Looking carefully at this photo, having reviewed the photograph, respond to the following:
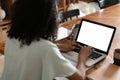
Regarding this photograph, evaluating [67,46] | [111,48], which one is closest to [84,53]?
[67,46]

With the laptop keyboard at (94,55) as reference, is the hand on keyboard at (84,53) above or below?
above

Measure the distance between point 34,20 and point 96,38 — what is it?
65cm

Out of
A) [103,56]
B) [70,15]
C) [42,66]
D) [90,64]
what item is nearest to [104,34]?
[103,56]

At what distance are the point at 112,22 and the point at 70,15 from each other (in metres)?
0.53

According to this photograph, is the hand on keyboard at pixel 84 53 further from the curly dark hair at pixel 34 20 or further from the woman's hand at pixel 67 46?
the curly dark hair at pixel 34 20

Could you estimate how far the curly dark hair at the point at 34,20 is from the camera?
3.76 feet

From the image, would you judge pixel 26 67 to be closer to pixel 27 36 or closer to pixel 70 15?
pixel 27 36

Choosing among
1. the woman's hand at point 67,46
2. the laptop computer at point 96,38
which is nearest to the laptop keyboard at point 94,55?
the laptop computer at point 96,38

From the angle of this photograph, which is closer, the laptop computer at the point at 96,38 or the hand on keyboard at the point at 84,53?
the hand on keyboard at the point at 84,53

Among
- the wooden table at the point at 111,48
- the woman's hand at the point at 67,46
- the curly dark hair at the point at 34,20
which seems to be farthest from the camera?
the woman's hand at the point at 67,46

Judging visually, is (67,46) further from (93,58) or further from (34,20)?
(34,20)

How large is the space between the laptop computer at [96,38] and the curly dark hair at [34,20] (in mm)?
449

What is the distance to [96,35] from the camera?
1.65 meters

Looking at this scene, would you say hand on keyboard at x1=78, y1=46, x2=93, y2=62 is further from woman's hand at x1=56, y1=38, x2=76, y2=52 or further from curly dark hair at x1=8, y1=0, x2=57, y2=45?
curly dark hair at x1=8, y1=0, x2=57, y2=45
